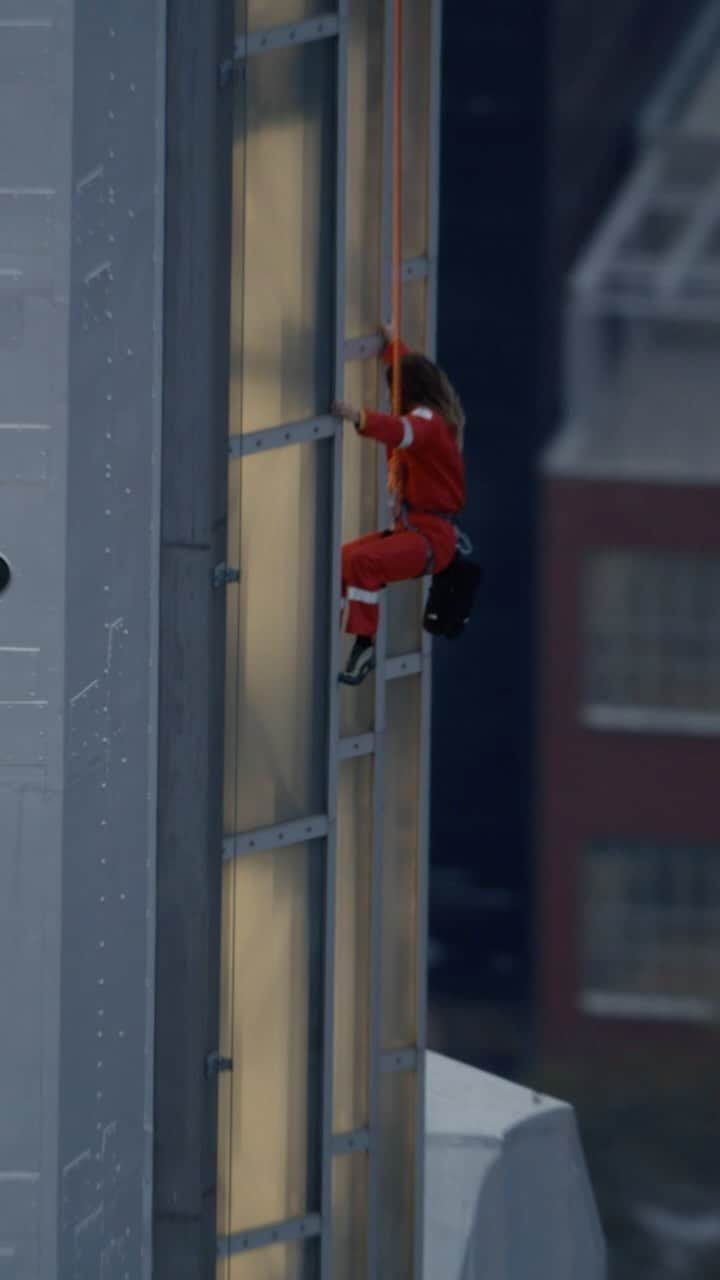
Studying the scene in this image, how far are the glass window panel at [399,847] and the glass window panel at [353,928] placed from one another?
63 cm

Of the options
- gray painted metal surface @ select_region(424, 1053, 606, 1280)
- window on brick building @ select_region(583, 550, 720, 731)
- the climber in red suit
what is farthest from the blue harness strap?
window on brick building @ select_region(583, 550, 720, 731)

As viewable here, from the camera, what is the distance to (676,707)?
145 ft

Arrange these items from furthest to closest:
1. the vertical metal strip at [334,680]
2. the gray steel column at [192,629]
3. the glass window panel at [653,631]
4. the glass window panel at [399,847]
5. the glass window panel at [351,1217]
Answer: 1. the glass window panel at [653,631]
2. the glass window panel at [399,847]
3. the glass window panel at [351,1217]
4. the vertical metal strip at [334,680]
5. the gray steel column at [192,629]

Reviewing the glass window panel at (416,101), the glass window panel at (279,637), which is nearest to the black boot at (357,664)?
the glass window panel at (279,637)

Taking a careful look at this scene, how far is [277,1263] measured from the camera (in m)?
9.86

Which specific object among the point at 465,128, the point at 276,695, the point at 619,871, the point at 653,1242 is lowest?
Answer: the point at 653,1242

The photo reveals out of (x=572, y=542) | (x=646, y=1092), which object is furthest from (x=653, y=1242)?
(x=572, y=542)

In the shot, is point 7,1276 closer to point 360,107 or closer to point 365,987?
point 365,987

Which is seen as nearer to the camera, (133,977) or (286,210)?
(133,977)

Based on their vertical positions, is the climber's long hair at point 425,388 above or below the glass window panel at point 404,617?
above

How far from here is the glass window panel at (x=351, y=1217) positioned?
10555 millimetres

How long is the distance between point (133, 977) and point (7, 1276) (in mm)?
1300

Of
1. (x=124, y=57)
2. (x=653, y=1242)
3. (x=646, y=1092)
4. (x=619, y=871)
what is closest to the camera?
(x=124, y=57)

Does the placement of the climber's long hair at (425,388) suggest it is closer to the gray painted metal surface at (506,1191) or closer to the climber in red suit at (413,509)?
the climber in red suit at (413,509)
